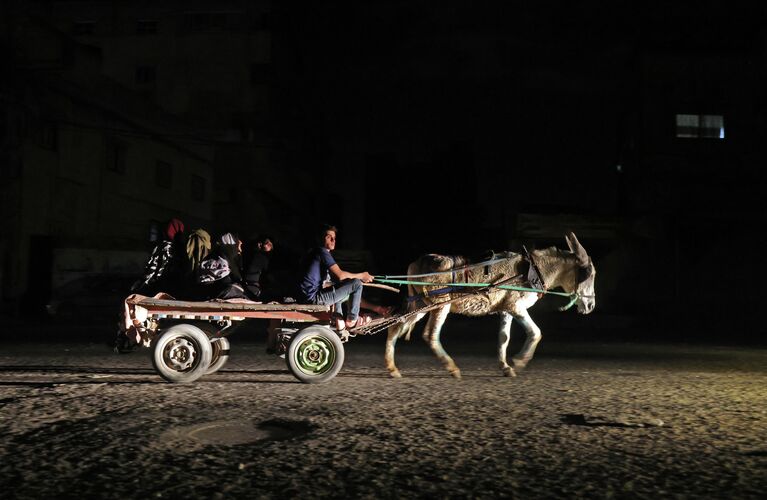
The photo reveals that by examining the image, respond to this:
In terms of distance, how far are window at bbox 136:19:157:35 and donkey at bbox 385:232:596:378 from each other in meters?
40.1

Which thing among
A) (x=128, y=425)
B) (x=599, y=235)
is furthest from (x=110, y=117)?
(x=128, y=425)

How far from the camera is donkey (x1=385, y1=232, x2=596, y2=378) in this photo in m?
9.89

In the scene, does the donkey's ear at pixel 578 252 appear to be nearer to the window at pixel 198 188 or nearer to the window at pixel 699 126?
the window at pixel 699 126

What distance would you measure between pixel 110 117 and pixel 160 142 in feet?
14.1

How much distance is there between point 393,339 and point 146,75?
3926cm

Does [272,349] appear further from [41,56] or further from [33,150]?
[41,56]

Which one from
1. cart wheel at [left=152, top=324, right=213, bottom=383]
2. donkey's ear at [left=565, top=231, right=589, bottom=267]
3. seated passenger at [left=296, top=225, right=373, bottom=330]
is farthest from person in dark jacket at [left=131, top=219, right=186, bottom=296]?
donkey's ear at [left=565, top=231, right=589, bottom=267]

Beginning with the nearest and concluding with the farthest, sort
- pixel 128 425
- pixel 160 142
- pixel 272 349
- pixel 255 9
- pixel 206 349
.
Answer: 1. pixel 128 425
2. pixel 206 349
3. pixel 272 349
4. pixel 160 142
5. pixel 255 9

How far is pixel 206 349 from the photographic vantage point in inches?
345

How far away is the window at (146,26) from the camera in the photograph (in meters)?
45.1

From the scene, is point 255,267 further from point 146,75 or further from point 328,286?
point 146,75

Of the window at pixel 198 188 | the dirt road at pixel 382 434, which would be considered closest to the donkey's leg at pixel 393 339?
the dirt road at pixel 382 434

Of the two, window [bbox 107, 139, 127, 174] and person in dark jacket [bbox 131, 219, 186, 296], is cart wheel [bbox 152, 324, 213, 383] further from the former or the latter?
window [bbox 107, 139, 127, 174]

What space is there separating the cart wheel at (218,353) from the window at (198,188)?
1165 inches
